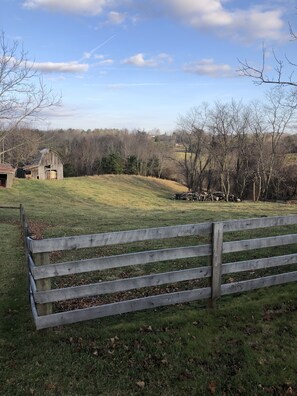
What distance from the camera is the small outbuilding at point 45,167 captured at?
63.4 m

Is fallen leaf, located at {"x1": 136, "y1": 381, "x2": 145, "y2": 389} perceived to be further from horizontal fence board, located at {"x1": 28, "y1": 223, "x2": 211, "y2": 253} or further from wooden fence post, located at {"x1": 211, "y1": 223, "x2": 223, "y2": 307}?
wooden fence post, located at {"x1": 211, "y1": 223, "x2": 223, "y2": 307}

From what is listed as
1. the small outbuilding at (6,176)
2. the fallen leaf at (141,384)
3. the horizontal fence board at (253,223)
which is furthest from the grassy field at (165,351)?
the small outbuilding at (6,176)

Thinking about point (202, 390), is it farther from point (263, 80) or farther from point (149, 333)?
point (263, 80)

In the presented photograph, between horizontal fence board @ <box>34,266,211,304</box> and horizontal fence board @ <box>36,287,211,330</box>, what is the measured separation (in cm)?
22

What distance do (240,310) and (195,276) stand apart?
0.91 metres

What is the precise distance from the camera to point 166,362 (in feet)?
14.4

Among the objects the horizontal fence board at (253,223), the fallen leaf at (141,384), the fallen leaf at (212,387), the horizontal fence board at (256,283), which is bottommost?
the fallen leaf at (141,384)

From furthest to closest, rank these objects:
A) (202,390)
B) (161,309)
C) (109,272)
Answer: (109,272), (161,309), (202,390)

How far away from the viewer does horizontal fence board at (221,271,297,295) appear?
5.87 m

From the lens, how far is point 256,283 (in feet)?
20.0

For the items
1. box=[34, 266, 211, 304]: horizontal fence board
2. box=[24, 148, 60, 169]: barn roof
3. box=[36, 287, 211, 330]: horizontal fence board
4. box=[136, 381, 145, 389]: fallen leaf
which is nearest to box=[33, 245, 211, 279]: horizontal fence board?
box=[34, 266, 211, 304]: horizontal fence board

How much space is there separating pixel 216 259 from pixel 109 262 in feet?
5.34

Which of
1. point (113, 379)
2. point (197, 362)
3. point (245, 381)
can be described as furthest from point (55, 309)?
point (245, 381)

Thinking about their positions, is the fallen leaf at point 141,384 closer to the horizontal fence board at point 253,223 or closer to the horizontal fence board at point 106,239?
the horizontal fence board at point 106,239
